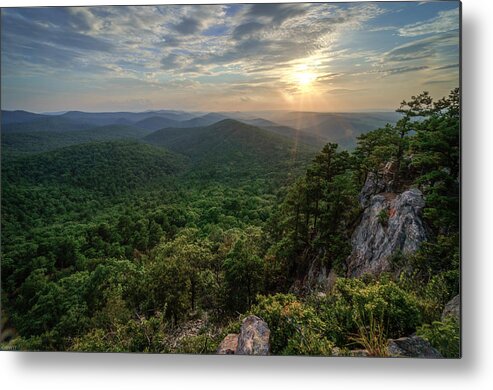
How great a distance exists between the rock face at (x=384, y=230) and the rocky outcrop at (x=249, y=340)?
0.90 meters

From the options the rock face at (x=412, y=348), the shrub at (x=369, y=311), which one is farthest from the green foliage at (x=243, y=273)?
the rock face at (x=412, y=348)

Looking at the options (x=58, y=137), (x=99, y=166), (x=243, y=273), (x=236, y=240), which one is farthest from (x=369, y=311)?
(x=58, y=137)

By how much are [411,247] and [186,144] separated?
2.31 meters

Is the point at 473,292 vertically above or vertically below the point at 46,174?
below

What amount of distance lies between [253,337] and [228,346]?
234 millimetres

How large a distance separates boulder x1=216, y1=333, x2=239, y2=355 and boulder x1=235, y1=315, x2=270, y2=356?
3cm

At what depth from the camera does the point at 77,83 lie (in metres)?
3.58

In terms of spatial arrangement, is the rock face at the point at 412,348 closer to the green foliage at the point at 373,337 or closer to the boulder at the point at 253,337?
the green foliage at the point at 373,337

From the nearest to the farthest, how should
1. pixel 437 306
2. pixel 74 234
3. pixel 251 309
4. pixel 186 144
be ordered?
pixel 437 306, pixel 251 309, pixel 74 234, pixel 186 144

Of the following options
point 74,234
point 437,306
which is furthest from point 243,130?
point 437,306

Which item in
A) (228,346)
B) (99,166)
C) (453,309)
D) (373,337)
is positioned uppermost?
(99,166)

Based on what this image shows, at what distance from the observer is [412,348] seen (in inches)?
115

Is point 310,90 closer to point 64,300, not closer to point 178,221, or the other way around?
point 178,221

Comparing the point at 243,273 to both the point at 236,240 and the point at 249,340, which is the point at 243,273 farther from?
the point at 249,340
